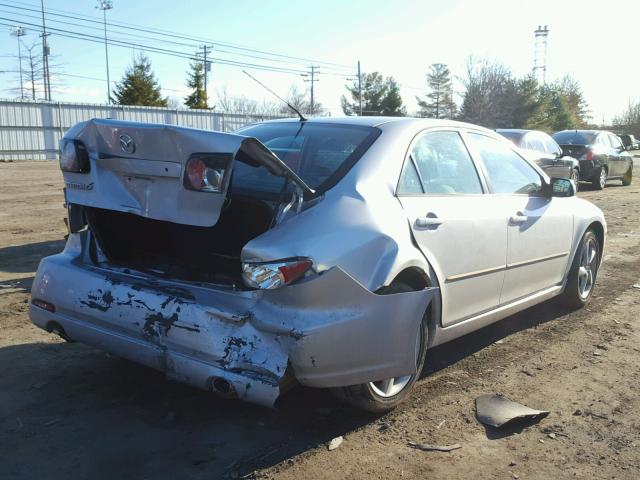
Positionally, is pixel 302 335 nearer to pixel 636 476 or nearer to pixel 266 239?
pixel 266 239

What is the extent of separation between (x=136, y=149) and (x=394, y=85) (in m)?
64.5

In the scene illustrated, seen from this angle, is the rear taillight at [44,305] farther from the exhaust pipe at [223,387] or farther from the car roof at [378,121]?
the car roof at [378,121]

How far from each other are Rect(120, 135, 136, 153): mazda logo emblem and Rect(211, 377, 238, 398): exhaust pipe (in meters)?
1.27

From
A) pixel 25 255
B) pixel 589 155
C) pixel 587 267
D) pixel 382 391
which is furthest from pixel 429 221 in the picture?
pixel 589 155

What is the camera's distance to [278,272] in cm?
293

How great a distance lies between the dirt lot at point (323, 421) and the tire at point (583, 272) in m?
0.59

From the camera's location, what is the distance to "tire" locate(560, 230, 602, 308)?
5.55m

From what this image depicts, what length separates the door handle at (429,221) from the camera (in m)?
3.56

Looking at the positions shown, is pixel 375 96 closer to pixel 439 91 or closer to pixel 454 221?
pixel 439 91

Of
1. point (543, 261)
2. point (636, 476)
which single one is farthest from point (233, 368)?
point (543, 261)

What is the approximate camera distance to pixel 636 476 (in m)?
3.03

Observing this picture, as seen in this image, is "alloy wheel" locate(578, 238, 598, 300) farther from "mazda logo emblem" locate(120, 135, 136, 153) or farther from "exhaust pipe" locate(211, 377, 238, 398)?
"mazda logo emblem" locate(120, 135, 136, 153)

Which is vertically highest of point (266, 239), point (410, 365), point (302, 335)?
point (266, 239)

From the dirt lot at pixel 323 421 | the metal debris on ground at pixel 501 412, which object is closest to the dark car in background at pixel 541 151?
the dirt lot at pixel 323 421
